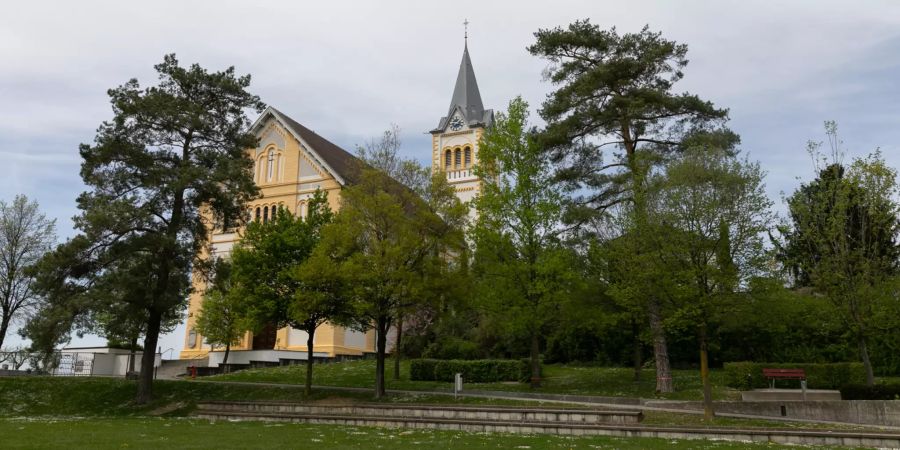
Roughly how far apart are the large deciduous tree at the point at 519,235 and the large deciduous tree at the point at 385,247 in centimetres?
132

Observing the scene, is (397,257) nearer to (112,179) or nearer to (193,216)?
(193,216)

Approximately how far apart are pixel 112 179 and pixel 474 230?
45.9 ft

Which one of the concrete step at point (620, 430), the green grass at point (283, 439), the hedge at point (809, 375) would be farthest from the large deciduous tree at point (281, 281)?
the hedge at point (809, 375)

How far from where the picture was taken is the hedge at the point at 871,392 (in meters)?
20.0

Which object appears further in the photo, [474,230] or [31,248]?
[31,248]

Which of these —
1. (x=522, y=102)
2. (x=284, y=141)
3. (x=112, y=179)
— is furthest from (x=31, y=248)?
(x=522, y=102)

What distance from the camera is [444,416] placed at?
19984 millimetres

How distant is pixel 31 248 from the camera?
3528 cm

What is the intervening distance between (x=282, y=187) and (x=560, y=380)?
27.2 meters

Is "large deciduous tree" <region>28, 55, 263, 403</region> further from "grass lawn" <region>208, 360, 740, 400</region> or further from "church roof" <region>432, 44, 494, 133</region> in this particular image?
"church roof" <region>432, 44, 494, 133</region>

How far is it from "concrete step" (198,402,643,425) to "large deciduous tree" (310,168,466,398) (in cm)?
295

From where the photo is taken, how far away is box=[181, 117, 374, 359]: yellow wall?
1828 inches

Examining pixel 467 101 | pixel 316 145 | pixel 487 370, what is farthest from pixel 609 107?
pixel 467 101

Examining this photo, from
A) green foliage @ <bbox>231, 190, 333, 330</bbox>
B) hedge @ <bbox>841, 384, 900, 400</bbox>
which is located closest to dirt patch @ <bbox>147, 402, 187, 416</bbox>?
green foliage @ <bbox>231, 190, 333, 330</bbox>
